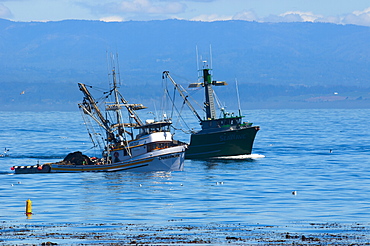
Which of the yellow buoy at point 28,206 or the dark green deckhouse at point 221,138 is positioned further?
the dark green deckhouse at point 221,138

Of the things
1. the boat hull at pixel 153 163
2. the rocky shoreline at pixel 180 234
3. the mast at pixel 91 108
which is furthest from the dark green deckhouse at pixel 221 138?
the rocky shoreline at pixel 180 234

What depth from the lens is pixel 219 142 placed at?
114500 mm

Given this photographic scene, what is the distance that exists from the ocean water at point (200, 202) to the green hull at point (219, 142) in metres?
3.35

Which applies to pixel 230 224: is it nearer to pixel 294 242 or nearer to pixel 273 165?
pixel 294 242

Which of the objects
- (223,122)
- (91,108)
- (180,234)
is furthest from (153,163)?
(180,234)

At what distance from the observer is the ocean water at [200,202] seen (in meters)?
50.5

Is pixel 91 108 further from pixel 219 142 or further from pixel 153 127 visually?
pixel 219 142

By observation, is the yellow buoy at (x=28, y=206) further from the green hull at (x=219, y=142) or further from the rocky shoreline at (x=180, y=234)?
the green hull at (x=219, y=142)

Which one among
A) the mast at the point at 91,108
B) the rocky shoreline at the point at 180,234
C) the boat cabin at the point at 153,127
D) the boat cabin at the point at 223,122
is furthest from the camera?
the boat cabin at the point at 223,122

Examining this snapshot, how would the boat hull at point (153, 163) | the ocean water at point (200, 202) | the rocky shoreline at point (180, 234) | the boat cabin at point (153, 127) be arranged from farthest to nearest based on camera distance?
the boat cabin at point (153, 127)
the boat hull at point (153, 163)
the ocean water at point (200, 202)
the rocky shoreline at point (180, 234)

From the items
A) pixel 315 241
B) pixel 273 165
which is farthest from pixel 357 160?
pixel 315 241

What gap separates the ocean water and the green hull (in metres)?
3.35

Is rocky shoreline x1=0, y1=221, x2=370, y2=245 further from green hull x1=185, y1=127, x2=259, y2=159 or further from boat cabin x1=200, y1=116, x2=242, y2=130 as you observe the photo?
boat cabin x1=200, y1=116, x2=242, y2=130

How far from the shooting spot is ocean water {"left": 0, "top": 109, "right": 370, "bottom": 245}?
50469 mm
